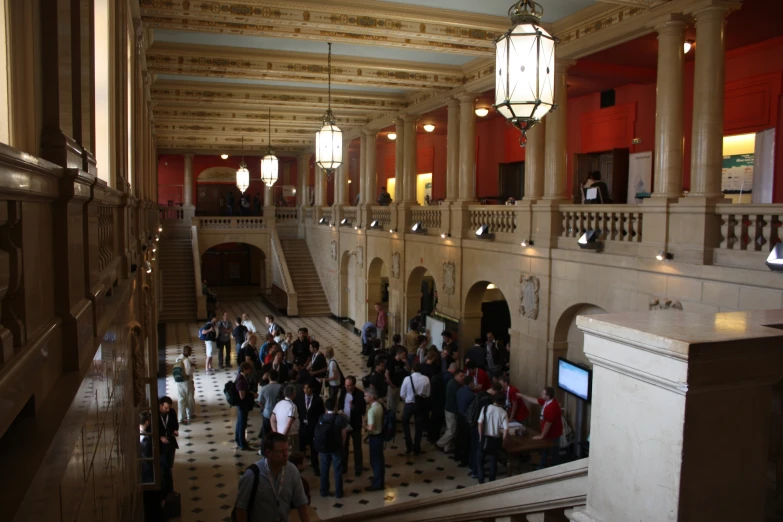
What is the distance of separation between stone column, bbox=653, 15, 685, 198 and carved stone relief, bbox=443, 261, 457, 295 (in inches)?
250

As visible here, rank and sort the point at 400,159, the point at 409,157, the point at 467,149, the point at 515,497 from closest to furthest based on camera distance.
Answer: the point at 515,497 → the point at 467,149 → the point at 409,157 → the point at 400,159

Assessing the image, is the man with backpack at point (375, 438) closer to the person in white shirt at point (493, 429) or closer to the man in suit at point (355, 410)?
the man in suit at point (355, 410)

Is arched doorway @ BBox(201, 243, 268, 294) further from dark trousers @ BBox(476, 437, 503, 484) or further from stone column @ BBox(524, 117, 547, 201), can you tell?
dark trousers @ BBox(476, 437, 503, 484)

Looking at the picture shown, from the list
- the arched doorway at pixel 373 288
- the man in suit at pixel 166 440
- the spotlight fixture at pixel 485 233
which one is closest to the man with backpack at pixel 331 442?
the man in suit at pixel 166 440

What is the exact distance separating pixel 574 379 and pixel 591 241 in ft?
7.37

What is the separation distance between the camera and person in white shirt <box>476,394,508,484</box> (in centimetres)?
869

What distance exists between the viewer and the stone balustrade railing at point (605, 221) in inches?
356

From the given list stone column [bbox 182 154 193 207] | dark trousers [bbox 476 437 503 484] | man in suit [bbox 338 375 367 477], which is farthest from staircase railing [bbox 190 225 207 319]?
dark trousers [bbox 476 437 503 484]

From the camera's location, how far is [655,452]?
68.6 inches

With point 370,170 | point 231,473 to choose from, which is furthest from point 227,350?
point 370,170

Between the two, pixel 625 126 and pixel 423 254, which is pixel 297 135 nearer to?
pixel 423 254

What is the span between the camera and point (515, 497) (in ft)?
8.30

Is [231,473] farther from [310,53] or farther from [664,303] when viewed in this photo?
[310,53]

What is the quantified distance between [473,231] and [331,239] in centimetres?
1112
